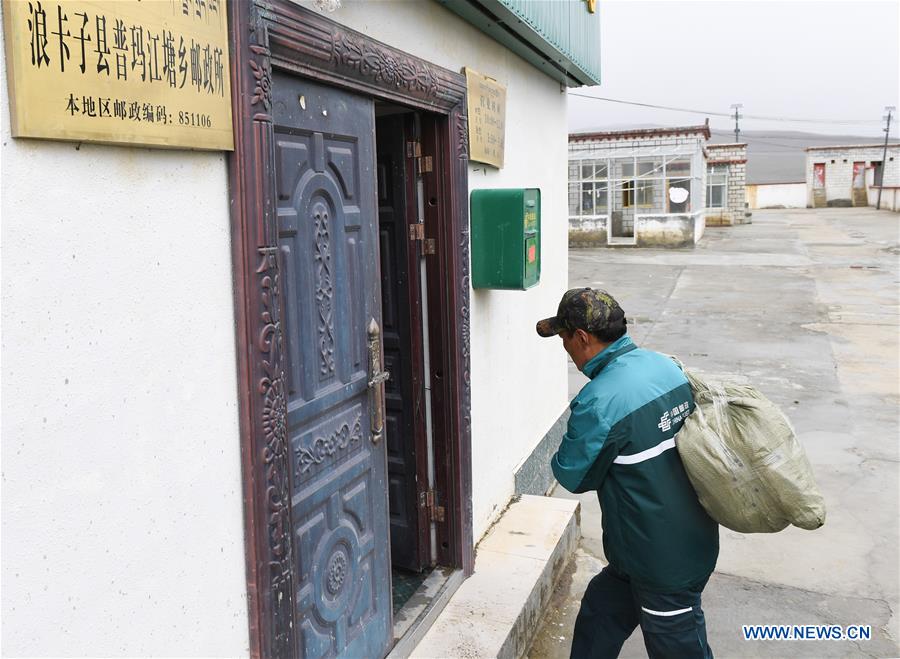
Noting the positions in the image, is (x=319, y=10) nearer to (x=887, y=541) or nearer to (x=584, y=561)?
(x=584, y=561)

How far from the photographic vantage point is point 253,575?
2.22 metres

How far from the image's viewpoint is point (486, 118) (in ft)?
13.1

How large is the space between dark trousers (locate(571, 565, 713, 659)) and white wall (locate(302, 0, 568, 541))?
1.10m

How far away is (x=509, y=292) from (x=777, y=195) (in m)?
49.9

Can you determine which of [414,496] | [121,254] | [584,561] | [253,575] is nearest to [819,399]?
[584,561]

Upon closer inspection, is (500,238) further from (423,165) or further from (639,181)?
(639,181)

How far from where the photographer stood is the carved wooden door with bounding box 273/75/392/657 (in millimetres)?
2467

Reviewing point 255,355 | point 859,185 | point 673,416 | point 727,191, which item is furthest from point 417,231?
point 859,185

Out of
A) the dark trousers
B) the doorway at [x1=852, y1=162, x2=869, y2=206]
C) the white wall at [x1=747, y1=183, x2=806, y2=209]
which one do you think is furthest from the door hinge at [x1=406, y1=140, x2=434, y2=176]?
the white wall at [x1=747, y1=183, x2=806, y2=209]

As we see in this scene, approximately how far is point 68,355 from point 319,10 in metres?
1.38

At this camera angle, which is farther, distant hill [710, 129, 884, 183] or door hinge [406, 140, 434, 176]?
distant hill [710, 129, 884, 183]

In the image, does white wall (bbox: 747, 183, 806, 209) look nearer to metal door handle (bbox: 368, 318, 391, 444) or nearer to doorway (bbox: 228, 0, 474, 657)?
doorway (bbox: 228, 0, 474, 657)

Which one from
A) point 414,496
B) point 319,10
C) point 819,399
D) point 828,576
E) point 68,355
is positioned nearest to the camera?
point 68,355

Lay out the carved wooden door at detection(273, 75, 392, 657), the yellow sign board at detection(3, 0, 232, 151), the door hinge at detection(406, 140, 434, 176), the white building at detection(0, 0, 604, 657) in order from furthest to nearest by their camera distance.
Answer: the door hinge at detection(406, 140, 434, 176) → the carved wooden door at detection(273, 75, 392, 657) → the white building at detection(0, 0, 604, 657) → the yellow sign board at detection(3, 0, 232, 151)
